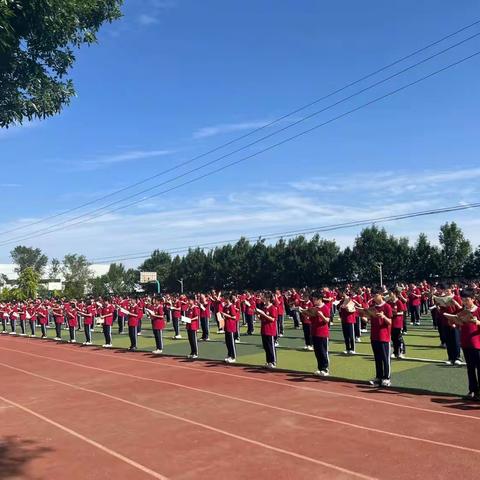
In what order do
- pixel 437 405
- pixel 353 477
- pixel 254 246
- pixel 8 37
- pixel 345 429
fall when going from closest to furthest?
pixel 8 37 < pixel 353 477 < pixel 345 429 < pixel 437 405 < pixel 254 246

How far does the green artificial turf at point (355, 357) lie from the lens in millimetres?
11070

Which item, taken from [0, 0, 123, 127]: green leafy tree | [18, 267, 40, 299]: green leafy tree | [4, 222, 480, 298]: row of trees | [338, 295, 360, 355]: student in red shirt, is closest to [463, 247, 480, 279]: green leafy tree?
[4, 222, 480, 298]: row of trees

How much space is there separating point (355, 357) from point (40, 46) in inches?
444

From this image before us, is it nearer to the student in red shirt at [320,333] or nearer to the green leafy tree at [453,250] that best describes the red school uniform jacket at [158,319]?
the student in red shirt at [320,333]

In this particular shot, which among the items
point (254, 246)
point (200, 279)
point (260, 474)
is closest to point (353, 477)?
point (260, 474)

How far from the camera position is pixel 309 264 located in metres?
50.1

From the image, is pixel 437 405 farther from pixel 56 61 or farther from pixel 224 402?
pixel 56 61

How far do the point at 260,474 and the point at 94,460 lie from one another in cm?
226

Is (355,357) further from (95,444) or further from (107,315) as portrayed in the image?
(107,315)

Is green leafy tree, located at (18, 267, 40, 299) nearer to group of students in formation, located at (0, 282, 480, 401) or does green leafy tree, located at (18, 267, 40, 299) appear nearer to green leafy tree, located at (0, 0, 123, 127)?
group of students in formation, located at (0, 282, 480, 401)

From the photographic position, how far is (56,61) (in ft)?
21.7

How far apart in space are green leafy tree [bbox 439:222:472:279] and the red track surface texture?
34.1 m

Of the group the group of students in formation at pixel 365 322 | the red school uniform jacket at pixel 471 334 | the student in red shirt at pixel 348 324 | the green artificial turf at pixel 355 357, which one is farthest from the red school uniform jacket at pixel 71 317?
the red school uniform jacket at pixel 471 334

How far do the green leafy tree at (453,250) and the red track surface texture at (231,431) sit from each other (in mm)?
34136
